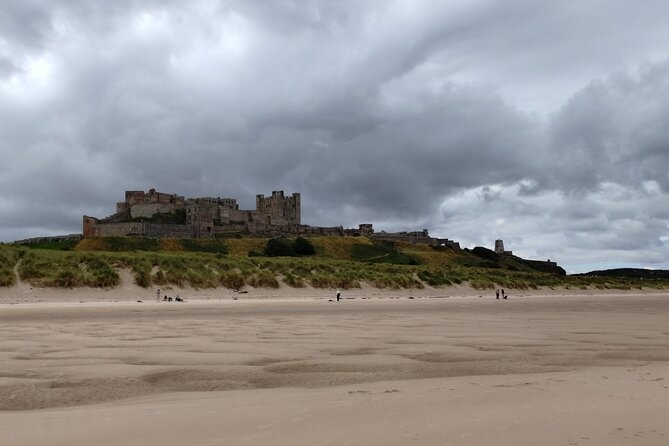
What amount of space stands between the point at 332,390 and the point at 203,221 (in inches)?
3837

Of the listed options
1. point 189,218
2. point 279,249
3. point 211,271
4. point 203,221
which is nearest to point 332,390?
point 211,271

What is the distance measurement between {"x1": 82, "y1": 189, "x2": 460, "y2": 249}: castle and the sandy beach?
85.2 meters

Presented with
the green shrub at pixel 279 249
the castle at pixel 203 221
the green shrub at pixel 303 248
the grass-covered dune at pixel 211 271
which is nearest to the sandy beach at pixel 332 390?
Result: the grass-covered dune at pixel 211 271

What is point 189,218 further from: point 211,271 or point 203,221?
point 211,271

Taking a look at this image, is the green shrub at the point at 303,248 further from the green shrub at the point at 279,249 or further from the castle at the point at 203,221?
the castle at the point at 203,221

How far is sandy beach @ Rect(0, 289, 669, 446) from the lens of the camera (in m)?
3.90

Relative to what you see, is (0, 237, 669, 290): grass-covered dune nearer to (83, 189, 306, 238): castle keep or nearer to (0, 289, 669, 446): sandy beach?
(83, 189, 306, 238): castle keep

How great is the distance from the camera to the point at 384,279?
4641 cm

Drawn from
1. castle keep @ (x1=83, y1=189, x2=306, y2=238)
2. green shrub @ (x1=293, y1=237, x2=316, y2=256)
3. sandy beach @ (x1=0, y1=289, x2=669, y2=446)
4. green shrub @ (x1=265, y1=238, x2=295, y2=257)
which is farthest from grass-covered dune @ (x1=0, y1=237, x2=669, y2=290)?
sandy beach @ (x1=0, y1=289, x2=669, y2=446)

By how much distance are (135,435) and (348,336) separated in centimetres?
767

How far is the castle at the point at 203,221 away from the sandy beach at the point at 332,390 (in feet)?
280

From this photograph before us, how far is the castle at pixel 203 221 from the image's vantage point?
94062mm

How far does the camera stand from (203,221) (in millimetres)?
100375

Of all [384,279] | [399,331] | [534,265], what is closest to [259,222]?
[534,265]
